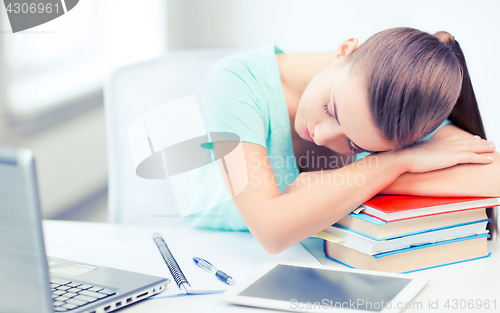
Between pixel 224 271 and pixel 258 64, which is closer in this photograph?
pixel 224 271

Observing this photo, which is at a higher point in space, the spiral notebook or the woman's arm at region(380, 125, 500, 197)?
the woman's arm at region(380, 125, 500, 197)

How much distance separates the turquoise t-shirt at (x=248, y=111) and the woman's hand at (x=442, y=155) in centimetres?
8

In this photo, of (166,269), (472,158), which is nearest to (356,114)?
(472,158)

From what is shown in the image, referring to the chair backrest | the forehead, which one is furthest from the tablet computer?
Answer: the chair backrest

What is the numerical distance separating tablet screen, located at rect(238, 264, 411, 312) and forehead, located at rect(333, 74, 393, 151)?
0.22 meters

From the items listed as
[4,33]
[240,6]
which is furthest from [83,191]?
[240,6]

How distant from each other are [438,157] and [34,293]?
0.60m

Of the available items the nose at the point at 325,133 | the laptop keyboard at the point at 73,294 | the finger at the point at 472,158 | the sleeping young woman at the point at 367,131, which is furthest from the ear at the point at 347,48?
the laptop keyboard at the point at 73,294

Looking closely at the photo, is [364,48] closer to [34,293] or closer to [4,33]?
[34,293]

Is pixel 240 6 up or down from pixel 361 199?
up

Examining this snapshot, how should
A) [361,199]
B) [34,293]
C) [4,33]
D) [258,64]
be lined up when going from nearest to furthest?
[34,293] → [361,199] → [258,64] → [4,33]

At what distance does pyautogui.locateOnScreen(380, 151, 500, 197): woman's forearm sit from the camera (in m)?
0.59

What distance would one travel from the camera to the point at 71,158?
168 cm

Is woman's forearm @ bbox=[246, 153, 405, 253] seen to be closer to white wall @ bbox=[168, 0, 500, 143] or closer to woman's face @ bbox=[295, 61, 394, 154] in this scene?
woman's face @ bbox=[295, 61, 394, 154]
